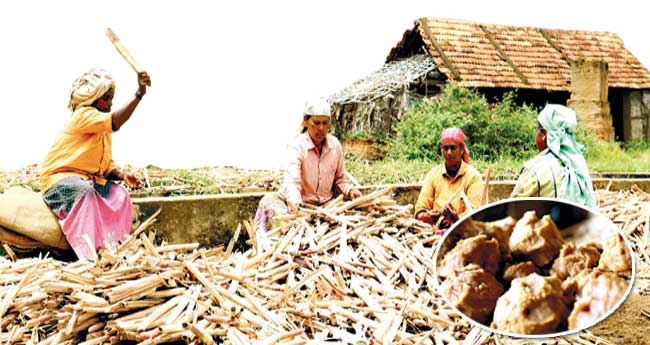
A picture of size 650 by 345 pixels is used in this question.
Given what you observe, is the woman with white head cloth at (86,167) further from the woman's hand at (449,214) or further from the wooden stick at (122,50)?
the woman's hand at (449,214)

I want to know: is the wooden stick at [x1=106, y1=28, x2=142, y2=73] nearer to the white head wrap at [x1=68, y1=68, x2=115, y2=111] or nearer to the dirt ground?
the white head wrap at [x1=68, y1=68, x2=115, y2=111]

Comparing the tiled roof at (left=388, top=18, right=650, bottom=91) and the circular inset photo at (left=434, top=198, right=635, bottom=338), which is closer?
the circular inset photo at (left=434, top=198, right=635, bottom=338)

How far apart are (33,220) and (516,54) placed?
14609 mm

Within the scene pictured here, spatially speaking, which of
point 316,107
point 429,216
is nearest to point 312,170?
point 316,107

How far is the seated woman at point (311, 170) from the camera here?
5031 mm

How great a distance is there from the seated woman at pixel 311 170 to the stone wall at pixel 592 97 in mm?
12062

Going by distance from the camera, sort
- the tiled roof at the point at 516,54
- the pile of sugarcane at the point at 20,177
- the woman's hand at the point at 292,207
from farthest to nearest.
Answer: the tiled roof at the point at 516,54 → the pile of sugarcane at the point at 20,177 → the woman's hand at the point at 292,207

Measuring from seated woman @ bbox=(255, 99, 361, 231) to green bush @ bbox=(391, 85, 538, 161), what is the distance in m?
7.16

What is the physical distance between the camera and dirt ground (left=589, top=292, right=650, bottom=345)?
4121 millimetres

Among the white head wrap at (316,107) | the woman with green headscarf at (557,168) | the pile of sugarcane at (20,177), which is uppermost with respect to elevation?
the white head wrap at (316,107)

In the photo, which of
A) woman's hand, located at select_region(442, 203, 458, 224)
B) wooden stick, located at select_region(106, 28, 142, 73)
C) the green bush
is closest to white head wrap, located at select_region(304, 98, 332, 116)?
woman's hand, located at select_region(442, 203, 458, 224)

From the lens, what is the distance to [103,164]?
5414 mm

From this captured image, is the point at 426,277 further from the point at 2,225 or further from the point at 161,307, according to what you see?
the point at 2,225

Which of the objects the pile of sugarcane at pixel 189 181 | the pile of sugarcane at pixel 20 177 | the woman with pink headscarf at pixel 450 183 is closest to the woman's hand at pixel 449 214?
the woman with pink headscarf at pixel 450 183
